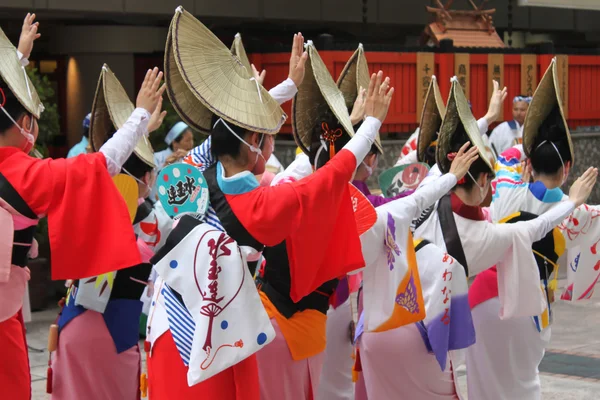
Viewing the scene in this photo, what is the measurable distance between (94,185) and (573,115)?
10853 millimetres

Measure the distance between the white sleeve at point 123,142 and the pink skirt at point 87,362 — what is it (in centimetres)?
118

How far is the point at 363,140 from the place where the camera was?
400 cm

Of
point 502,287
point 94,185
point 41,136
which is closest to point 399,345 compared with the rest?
point 502,287

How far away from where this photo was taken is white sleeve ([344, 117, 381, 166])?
397cm

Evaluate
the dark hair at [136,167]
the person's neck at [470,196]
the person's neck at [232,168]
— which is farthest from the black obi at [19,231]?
the person's neck at [470,196]

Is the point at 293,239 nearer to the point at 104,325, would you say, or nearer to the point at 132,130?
the point at 132,130

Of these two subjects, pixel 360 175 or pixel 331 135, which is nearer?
pixel 331 135

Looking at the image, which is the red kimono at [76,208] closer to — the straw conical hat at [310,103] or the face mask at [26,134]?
the face mask at [26,134]

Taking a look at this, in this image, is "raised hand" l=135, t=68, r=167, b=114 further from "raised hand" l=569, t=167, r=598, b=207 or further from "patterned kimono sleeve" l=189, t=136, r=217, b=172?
"raised hand" l=569, t=167, r=598, b=207

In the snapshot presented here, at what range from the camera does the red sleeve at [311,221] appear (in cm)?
369

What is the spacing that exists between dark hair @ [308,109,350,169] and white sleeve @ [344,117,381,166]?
47 cm

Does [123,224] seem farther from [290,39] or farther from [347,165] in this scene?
[290,39]

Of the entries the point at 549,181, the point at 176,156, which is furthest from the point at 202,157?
the point at 176,156

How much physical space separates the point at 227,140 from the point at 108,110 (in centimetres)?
146
